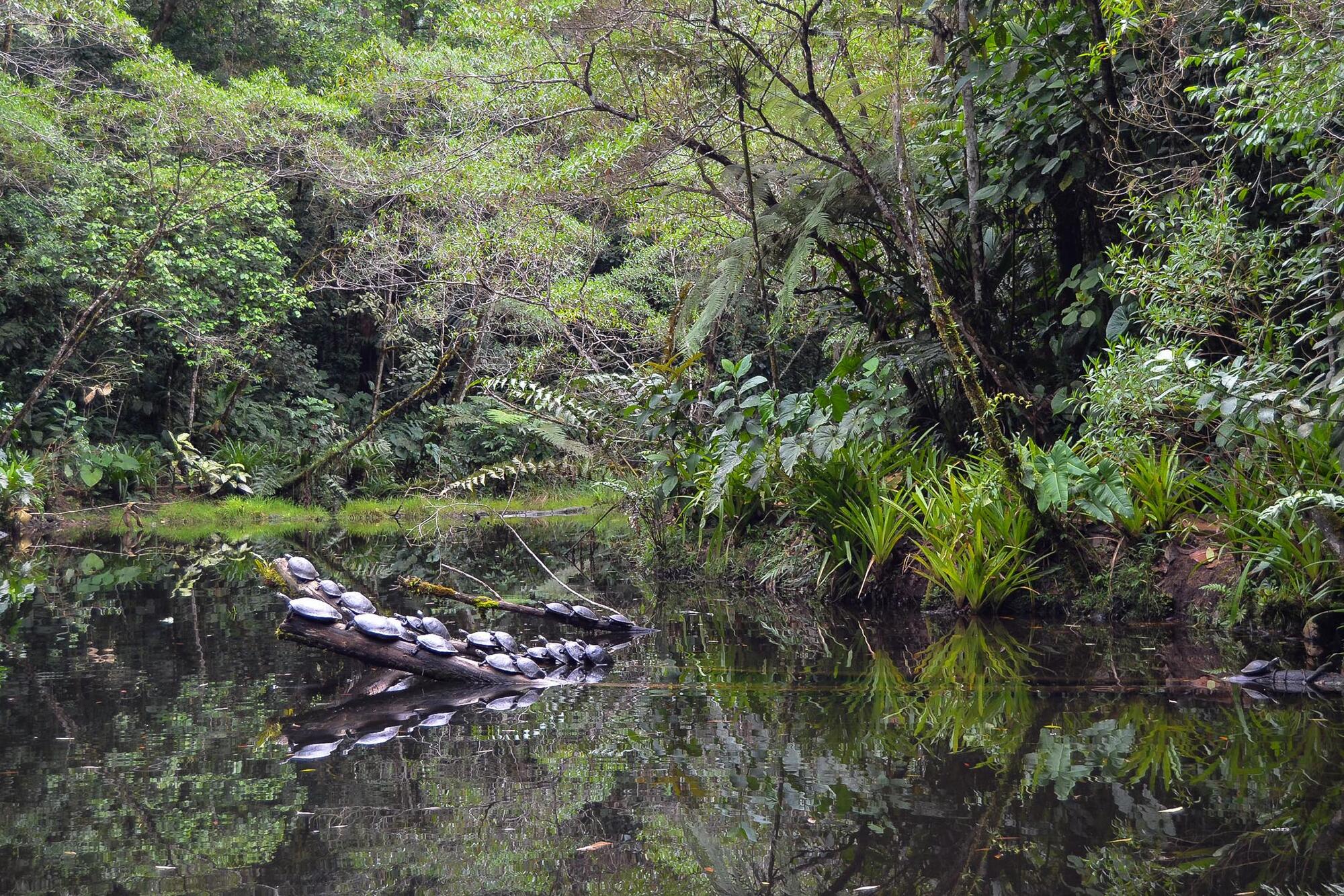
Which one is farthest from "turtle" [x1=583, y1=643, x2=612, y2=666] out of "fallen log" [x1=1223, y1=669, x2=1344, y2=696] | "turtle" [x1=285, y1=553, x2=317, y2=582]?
"fallen log" [x1=1223, y1=669, x2=1344, y2=696]

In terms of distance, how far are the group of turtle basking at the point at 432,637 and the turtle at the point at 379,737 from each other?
467 mm

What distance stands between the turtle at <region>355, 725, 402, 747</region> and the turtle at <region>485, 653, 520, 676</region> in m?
0.57

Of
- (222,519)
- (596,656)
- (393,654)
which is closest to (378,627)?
(393,654)

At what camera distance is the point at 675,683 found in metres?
3.36

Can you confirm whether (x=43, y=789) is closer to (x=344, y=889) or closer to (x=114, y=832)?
(x=114, y=832)

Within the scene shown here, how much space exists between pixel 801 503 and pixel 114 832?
3921 millimetres

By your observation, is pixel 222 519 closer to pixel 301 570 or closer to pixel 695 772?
pixel 301 570

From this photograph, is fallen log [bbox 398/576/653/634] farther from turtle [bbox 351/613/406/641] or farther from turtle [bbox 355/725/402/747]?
turtle [bbox 355/725/402/747]

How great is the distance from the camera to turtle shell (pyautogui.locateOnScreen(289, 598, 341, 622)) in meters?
3.14

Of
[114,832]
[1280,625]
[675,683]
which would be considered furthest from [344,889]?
[1280,625]

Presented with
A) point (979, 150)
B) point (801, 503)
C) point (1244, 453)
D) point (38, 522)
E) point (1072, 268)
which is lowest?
point (38, 522)

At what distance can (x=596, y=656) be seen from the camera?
143 inches

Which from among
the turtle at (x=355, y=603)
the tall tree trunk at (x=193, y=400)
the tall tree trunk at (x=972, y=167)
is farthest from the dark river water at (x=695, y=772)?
the tall tree trunk at (x=193, y=400)

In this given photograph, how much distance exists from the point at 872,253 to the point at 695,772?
520 cm
